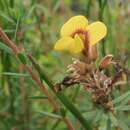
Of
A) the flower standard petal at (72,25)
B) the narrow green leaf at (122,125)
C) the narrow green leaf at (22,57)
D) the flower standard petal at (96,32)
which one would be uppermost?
the flower standard petal at (72,25)

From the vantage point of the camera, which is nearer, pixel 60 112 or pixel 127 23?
pixel 60 112

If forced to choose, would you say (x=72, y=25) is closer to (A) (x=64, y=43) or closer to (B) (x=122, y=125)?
(A) (x=64, y=43)

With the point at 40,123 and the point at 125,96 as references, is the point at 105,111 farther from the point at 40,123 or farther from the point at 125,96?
the point at 40,123

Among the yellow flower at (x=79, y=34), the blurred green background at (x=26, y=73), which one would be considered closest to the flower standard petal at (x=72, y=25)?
the yellow flower at (x=79, y=34)

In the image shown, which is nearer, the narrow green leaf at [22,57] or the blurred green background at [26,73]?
the narrow green leaf at [22,57]

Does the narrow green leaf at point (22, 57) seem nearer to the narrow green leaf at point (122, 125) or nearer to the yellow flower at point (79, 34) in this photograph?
the yellow flower at point (79, 34)

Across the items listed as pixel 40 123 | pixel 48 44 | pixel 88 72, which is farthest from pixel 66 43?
pixel 48 44

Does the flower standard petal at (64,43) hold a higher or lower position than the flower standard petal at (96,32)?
lower

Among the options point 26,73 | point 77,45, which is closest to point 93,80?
point 77,45

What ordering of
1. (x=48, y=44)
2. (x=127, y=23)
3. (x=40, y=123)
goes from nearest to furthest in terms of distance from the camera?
(x=40, y=123) → (x=48, y=44) → (x=127, y=23)
